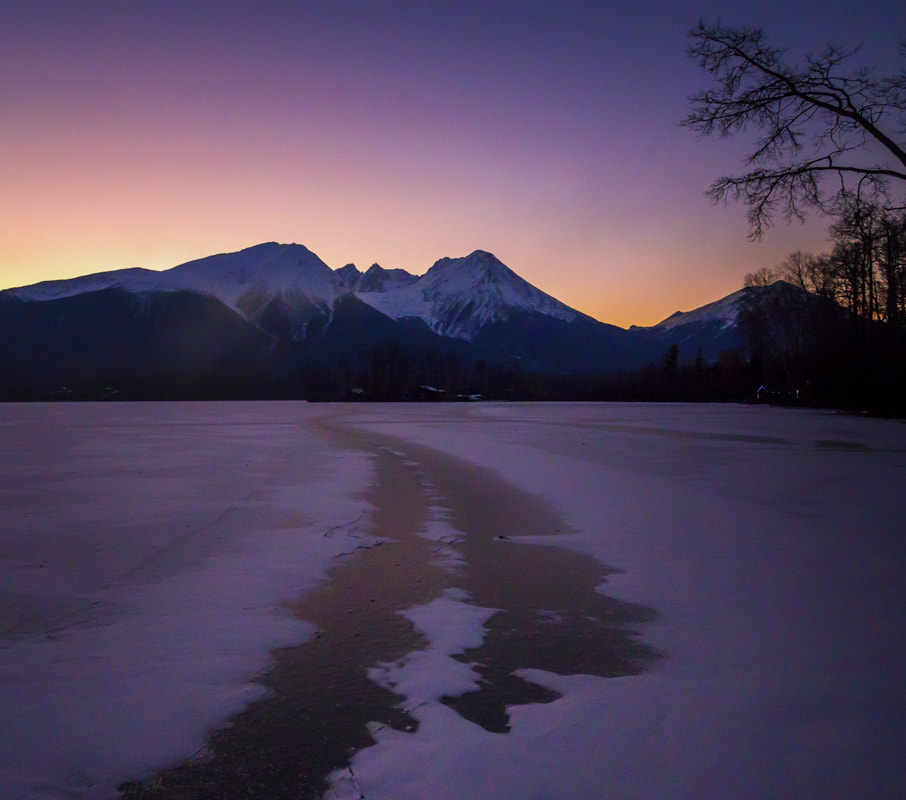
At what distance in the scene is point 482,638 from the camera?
434 centimetres

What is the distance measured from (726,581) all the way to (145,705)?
4.74 meters

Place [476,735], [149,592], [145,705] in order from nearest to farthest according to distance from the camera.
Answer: [476,735] < [145,705] < [149,592]

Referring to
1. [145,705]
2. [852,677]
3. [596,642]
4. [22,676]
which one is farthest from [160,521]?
[852,677]

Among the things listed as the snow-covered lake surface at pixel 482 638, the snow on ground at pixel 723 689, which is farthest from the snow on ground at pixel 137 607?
the snow on ground at pixel 723 689

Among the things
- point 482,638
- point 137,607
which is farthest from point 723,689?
point 137,607

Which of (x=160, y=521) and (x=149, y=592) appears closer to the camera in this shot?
(x=149, y=592)

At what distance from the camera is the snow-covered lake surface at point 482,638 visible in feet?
9.11

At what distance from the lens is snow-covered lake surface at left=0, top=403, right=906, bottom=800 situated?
2.78 m

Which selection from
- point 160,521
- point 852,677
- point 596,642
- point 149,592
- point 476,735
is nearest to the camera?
point 476,735

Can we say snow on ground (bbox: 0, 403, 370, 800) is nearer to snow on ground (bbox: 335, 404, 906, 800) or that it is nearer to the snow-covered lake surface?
the snow-covered lake surface

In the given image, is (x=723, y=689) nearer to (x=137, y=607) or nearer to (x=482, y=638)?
(x=482, y=638)

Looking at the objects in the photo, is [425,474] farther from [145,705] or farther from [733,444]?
[733,444]

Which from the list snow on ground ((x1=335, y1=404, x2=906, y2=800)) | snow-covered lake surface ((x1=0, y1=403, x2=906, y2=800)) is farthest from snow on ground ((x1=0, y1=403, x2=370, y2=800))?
snow on ground ((x1=335, y1=404, x2=906, y2=800))

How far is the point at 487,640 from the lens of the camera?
430 centimetres
